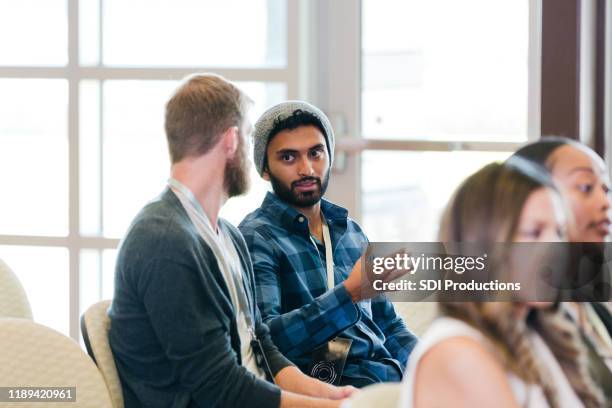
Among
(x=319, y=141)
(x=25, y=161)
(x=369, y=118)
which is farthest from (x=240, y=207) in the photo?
(x=319, y=141)

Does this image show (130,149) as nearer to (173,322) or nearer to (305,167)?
(305,167)

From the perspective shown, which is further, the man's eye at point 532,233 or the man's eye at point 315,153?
the man's eye at point 315,153

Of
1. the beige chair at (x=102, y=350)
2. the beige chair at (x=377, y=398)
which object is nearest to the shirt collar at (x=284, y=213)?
the beige chair at (x=102, y=350)

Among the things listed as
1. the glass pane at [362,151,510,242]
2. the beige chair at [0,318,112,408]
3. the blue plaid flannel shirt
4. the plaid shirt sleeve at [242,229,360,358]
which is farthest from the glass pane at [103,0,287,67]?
the beige chair at [0,318,112,408]

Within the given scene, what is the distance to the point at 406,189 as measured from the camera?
12.2 ft

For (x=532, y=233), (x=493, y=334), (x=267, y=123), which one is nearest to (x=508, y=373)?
(x=493, y=334)

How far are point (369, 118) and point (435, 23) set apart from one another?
40 centimetres

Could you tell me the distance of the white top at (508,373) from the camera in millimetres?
1389

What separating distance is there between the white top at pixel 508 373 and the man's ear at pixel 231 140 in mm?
1054

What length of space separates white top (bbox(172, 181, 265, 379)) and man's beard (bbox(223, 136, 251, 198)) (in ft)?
0.32

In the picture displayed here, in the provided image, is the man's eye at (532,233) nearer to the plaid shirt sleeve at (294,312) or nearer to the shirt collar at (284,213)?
the plaid shirt sleeve at (294,312)

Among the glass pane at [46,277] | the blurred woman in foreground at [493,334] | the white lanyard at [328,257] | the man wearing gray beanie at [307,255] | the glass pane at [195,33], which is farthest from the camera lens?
the glass pane at [46,277]

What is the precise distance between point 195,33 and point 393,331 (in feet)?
5.08

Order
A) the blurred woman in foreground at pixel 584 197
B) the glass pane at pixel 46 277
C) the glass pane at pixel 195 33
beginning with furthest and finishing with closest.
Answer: the glass pane at pixel 46 277, the glass pane at pixel 195 33, the blurred woman in foreground at pixel 584 197
